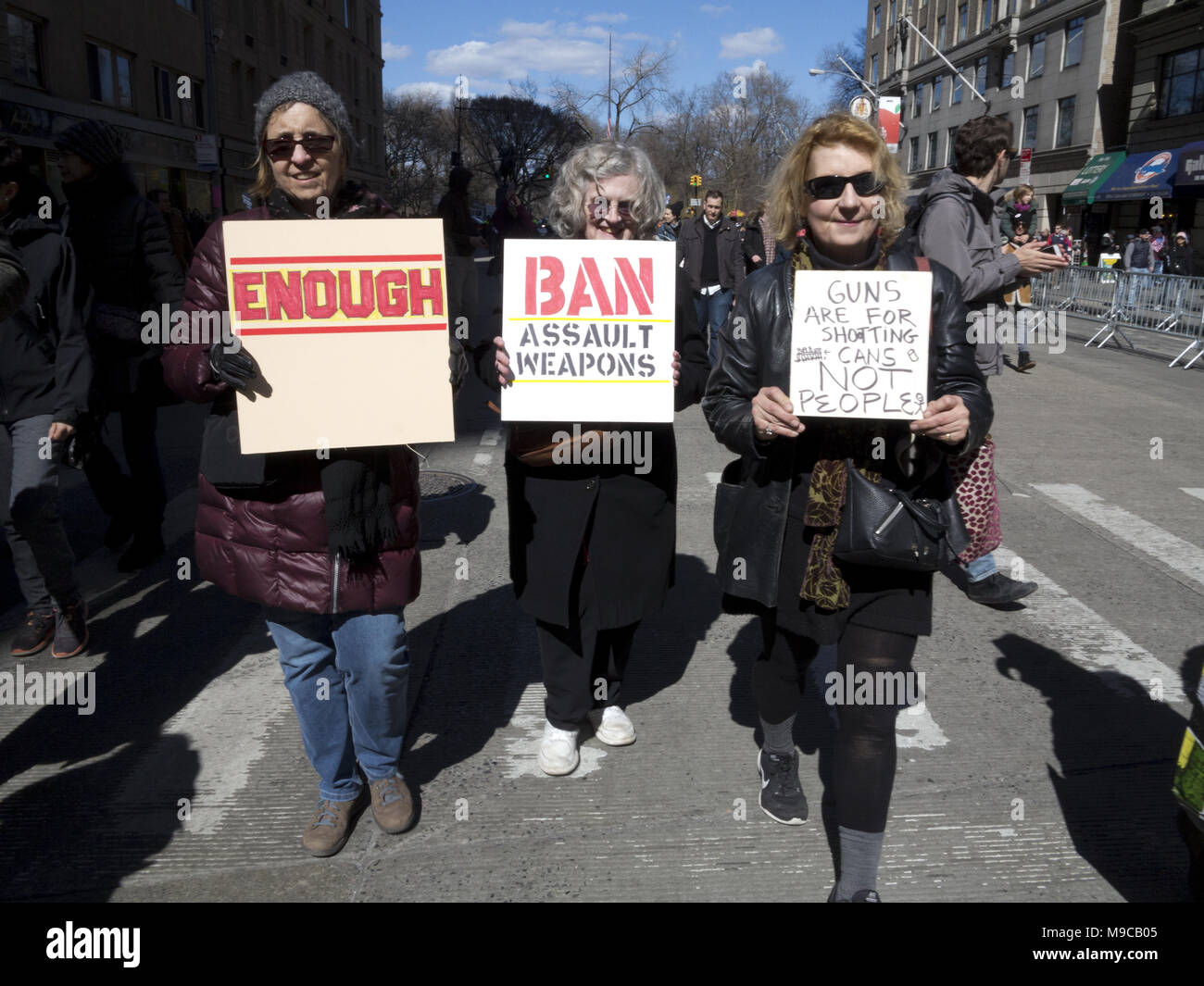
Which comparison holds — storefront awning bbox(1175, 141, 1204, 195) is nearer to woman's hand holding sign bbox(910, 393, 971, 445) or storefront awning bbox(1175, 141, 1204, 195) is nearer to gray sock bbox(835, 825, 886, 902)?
woman's hand holding sign bbox(910, 393, 971, 445)

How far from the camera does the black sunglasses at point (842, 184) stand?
104 inches

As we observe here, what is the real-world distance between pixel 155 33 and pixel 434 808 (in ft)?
102

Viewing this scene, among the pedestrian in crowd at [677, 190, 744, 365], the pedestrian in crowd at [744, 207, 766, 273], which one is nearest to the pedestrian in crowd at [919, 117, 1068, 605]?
the pedestrian in crowd at [677, 190, 744, 365]

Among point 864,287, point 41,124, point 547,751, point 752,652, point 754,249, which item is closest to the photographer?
point 864,287

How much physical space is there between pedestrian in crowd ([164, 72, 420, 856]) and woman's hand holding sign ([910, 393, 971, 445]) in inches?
58.0

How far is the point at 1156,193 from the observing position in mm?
32812

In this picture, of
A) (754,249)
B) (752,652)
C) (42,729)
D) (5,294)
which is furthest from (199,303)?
(754,249)

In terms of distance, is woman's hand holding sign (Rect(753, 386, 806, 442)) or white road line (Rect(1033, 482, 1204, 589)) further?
white road line (Rect(1033, 482, 1204, 589))

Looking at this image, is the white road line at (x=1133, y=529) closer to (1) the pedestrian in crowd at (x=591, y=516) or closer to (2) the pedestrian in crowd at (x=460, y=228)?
(1) the pedestrian in crowd at (x=591, y=516)

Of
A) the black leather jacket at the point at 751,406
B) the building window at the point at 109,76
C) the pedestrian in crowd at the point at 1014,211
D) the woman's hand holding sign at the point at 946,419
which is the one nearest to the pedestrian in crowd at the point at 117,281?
the black leather jacket at the point at 751,406

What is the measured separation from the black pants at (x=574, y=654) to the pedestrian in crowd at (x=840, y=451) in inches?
26.9

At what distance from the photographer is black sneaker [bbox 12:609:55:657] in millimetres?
4512

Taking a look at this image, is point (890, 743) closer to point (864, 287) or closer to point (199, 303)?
point (864, 287)

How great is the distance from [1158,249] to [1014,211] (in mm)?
26549
